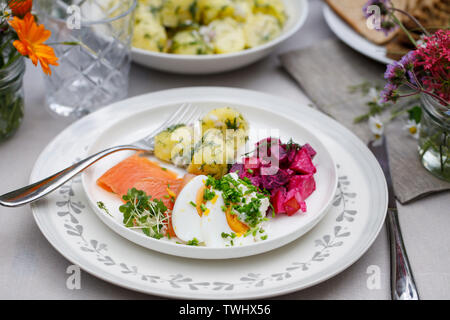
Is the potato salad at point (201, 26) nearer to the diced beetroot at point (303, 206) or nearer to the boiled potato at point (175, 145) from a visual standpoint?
the boiled potato at point (175, 145)

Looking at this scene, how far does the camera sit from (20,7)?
1.51m

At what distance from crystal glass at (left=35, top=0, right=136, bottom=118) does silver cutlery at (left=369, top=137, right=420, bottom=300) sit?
3.49ft

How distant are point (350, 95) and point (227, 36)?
581 millimetres

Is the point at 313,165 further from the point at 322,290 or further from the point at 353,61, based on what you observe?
the point at 353,61

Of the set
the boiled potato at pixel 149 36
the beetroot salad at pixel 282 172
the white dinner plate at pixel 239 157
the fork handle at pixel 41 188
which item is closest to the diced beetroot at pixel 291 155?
the beetroot salad at pixel 282 172

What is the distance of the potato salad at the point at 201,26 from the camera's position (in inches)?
80.4

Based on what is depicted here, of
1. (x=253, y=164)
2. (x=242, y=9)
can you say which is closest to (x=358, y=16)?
(x=242, y=9)

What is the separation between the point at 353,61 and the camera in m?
2.28

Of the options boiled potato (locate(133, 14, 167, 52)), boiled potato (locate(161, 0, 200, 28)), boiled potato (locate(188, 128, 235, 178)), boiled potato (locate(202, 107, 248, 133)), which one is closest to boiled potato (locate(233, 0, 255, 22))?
boiled potato (locate(161, 0, 200, 28))

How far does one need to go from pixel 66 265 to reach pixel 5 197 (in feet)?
0.80

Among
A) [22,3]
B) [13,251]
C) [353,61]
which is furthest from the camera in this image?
[353,61]

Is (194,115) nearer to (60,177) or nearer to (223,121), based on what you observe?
(223,121)

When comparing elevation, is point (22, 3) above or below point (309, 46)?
above

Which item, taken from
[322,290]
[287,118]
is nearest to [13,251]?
[322,290]
